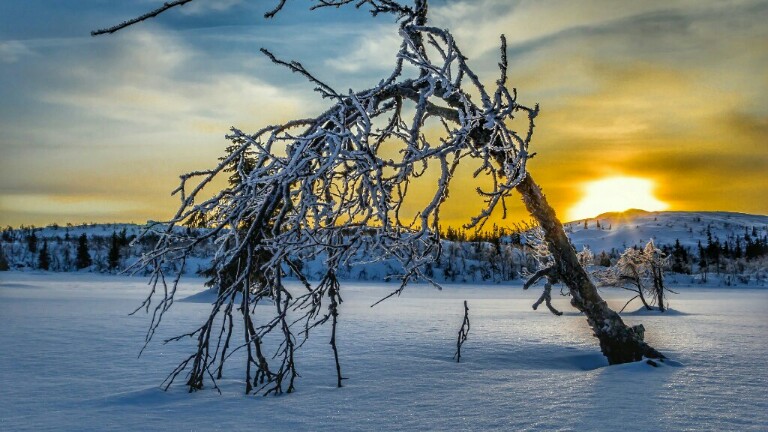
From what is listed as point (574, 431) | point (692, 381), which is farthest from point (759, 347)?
point (574, 431)

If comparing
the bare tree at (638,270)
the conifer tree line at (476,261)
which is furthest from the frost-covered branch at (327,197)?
the conifer tree line at (476,261)

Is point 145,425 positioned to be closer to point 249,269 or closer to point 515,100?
point 249,269

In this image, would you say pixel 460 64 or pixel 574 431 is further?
pixel 574 431

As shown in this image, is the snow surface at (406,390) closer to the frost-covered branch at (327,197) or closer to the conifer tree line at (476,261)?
the frost-covered branch at (327,197)

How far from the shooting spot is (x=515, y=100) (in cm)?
319

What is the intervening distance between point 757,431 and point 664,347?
17.9 feet

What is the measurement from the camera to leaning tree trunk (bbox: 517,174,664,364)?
6641 mm

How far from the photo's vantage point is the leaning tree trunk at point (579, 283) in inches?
261

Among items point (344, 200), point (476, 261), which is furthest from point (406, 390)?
point (476, 261)

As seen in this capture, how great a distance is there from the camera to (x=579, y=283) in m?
6.70

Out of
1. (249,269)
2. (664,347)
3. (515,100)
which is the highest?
(515,100)

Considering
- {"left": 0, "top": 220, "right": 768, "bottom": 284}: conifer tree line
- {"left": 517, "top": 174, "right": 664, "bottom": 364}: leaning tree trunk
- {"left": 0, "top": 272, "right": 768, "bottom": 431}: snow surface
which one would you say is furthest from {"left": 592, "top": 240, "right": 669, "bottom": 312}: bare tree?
{"left": 0, "top": 220, "right": 768, "bottom": 284}: conifer tree line

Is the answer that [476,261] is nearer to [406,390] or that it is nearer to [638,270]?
[638,270]

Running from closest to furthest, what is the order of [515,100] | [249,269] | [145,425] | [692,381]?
[515,100], [145,425], [249,269], [692,381]
